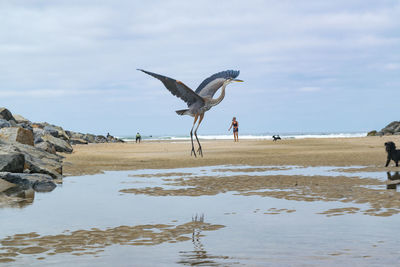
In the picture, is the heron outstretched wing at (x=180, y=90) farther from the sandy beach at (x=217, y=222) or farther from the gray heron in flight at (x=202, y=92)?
the sandy beach at (x=217, y=222)

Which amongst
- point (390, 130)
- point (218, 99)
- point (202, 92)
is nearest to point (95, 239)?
point (218, 99)

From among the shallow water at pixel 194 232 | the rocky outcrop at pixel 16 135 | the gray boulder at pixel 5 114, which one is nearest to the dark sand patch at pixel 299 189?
the shallow water at pixel 194 232

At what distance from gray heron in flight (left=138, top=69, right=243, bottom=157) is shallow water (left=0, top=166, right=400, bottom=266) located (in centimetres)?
952

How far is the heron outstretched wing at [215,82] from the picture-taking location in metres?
19.5

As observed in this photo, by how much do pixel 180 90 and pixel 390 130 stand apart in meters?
36.2

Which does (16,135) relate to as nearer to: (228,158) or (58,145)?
(58,145)

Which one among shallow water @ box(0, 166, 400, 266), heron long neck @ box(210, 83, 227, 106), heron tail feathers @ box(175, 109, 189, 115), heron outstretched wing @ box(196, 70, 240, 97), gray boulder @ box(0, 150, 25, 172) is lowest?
shallow water @ box(0, 166, 400, 266)

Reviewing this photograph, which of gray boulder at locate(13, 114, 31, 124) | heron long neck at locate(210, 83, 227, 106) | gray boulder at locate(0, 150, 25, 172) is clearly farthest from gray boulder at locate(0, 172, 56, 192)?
gray boulder at locate(13, 114, 31, 124)

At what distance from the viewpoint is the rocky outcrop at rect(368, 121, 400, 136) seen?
47.7 meters

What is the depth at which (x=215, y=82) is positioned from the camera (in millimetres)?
19562

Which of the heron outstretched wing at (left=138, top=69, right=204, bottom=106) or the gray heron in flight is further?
the gray heron in flight

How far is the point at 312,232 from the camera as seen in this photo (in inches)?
210

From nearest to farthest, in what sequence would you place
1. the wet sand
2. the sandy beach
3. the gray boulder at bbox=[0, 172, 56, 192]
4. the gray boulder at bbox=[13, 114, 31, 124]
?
the sandy beach, the gray boulder at bbox=[0, 172, 56, 192], the wet sand, the gray boulder at bbox=[13, 114, 31, 124]

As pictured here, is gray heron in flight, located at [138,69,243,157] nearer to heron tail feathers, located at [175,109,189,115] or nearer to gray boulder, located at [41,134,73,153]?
heron tail feathers, located at [175,109,189,115]
